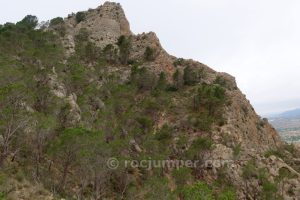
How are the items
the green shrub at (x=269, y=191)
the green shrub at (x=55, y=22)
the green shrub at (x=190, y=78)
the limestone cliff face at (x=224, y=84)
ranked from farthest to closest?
the green shrub at (x=55, y=22) → the green shrub at (x=190, y=78) → the limestone cliff face at (x=224, y=84) → the green shrub at (x=269, y=191)

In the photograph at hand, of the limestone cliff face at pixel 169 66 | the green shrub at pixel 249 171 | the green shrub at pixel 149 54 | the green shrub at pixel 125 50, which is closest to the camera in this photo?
the green shrub at pixel 249 171

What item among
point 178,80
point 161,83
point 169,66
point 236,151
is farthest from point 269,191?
point 169,66

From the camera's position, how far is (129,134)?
56.2 m

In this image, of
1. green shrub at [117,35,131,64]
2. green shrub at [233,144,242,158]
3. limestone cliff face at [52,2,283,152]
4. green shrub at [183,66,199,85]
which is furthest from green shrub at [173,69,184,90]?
green shrub at [233,144,242,158]

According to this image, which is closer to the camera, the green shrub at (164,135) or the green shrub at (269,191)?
the green shrub at (269,191)

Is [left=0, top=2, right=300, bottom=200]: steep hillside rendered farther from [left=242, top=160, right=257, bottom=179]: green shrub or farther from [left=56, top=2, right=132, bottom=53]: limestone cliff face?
[left=56, top=2, right=132, bottom=53]: limestone cliff face

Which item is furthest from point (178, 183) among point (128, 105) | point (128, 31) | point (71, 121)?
point (128, 31)

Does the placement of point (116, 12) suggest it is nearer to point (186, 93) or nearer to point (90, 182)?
point (186, 93)

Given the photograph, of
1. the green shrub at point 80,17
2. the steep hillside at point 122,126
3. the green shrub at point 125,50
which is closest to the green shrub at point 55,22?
the steep hillside at point 122,126

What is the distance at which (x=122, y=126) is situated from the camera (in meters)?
56.8

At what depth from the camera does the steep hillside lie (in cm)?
3606

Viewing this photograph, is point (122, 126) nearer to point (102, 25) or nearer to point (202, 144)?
point (202, 144)

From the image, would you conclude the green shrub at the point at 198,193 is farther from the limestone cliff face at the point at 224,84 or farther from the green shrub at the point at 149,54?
the green shrub at the point at 149,54

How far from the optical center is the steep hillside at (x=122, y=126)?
118 ft
